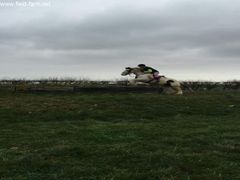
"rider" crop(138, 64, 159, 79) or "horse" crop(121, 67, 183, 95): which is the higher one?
"rider" crop(138, 64, 159, 79)

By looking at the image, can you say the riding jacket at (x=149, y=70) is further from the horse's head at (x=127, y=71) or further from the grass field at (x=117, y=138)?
the grass field at (x=117, y=138)

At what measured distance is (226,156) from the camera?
9938 mm

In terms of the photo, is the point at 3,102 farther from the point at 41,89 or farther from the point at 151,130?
the point at 151,130

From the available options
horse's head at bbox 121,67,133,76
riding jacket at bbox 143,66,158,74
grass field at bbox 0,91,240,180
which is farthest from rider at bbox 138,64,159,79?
grass field at bbox 0,91,240,180

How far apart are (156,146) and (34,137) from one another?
2993mm

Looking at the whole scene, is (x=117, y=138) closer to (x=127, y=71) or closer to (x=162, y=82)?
(x=162, y=82)

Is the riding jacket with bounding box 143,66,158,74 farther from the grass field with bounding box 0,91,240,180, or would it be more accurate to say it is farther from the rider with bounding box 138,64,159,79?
the grass field with bounding box 0,91,240,180

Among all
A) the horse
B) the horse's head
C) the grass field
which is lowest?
the grass field

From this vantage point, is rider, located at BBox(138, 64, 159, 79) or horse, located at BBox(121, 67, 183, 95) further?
rider, located at BBox(138, 64, 159, 79)

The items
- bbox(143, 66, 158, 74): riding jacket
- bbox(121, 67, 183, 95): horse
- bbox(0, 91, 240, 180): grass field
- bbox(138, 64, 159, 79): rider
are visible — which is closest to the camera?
bbox(0, 91, 240, 180): grass field

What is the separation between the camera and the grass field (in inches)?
338

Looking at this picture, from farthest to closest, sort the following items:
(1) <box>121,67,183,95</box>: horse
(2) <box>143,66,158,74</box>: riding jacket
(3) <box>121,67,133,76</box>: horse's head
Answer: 1. (3) <box>121,67,133,76</box>: horse's head
2. (2) <box>143,66,158,74</box>: riding jacket
3. (1) <box>121,67,183,95</box>: horse

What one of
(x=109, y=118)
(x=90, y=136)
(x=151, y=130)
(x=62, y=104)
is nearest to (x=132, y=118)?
(x=109, y=118)

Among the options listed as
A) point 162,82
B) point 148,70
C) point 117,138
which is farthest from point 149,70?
point 117,138
